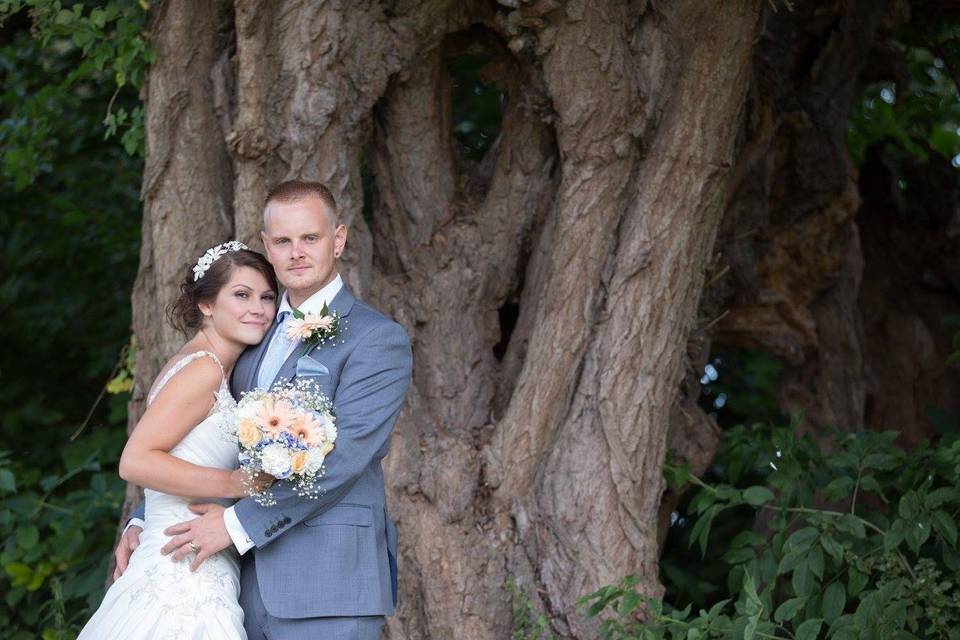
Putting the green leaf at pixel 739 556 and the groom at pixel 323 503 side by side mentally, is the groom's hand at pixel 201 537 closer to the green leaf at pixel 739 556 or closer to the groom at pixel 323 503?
the groom at pixel 323 503

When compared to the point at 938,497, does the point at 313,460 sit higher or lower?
higher

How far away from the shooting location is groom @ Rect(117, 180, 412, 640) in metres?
3.30

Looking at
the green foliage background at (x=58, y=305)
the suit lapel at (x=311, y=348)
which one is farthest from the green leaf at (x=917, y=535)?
the green foliage background at (x=58, y=305)

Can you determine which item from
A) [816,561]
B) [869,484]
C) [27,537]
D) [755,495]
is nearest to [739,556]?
[755,495]

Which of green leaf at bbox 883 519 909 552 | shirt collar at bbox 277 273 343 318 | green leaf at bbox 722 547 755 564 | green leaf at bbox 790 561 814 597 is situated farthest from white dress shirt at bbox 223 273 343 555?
green leaf at bbox 883 519 909 552

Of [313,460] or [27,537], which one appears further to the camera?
[27,537]

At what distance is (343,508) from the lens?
3391mm

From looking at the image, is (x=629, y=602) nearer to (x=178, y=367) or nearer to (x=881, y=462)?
(x=881, y=462)

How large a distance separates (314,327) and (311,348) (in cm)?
13

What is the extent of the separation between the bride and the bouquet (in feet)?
0.57

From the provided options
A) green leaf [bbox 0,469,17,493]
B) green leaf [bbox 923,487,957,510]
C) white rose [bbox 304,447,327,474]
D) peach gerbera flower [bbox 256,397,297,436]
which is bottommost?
green leaf [bbox 923,487,957,510]

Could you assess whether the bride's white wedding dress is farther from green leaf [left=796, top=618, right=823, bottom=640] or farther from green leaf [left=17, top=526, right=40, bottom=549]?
green leaf [left=17, top=526, right=40, bottom=549]

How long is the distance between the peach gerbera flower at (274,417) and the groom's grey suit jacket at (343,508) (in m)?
0.19

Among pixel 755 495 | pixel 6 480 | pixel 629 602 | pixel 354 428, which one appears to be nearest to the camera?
pixel 354 428
